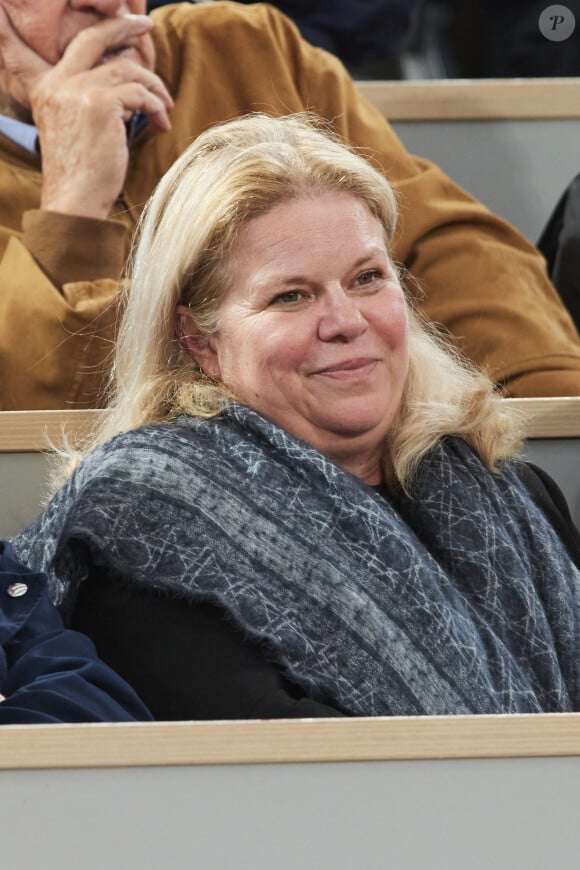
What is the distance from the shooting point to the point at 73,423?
1.23 metres

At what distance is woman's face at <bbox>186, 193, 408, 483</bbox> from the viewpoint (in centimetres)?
106

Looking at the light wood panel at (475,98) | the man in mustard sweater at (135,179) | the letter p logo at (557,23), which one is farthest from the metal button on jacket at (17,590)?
the letter p logo at (557,23)

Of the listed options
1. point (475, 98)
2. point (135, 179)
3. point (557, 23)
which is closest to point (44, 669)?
point (135, 179)

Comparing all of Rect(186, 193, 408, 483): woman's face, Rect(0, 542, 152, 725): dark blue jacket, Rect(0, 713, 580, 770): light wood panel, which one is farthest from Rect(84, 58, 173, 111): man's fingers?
Rect(0, 713, 580, 770): light wood panel

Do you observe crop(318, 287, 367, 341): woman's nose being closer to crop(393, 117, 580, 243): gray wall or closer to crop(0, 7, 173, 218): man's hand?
crop(0, 7, 173, 218): man's hand

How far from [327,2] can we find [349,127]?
303 millimetres

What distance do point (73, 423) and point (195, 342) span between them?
0.57 ft

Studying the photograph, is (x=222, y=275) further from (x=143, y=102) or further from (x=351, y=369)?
(x=143, y=102)

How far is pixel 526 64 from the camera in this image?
1.91m

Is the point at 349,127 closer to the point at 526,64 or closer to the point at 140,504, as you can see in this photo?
the point at 526,64

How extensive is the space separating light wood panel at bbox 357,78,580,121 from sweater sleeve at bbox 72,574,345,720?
0.95 m

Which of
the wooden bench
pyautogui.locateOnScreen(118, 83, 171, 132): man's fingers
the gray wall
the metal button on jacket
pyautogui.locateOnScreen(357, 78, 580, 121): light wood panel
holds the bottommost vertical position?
the gray wall

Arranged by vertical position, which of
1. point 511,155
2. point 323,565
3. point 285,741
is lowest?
point 511,155

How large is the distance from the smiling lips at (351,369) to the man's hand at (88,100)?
0.48 metres
